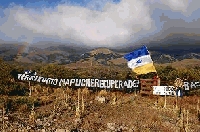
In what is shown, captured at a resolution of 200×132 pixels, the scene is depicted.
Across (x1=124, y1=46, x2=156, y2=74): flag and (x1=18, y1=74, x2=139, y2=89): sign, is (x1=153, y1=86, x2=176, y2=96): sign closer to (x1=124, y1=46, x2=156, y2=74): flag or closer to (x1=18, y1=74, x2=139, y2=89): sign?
(x1=124, y1=46, x2=156, y2=74): flag

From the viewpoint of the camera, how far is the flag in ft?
87.4

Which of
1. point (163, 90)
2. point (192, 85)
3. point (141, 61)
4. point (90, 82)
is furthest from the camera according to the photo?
point (90, 82)

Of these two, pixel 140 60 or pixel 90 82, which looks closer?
pixel 140 60

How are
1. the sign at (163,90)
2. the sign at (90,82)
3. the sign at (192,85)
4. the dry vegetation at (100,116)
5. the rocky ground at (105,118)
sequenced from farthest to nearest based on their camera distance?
the sign at (192,85)
the sign at (90,82)
the sign at (163,90)
the dry vegetation at (100,116)
the rocky ground at (105,118)

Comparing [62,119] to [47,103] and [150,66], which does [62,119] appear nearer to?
[47,103]

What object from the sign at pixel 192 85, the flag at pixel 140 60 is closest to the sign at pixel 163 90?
the flag at pixel 140 60

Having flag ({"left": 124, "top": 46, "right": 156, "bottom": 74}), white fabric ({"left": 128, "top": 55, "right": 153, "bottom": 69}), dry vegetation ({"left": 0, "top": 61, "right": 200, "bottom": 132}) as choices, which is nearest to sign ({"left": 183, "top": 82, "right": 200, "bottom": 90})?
dry vegetation ({"left": 0, "top": 61, "right": 200, "bottom": 132})

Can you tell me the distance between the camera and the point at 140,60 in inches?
1050

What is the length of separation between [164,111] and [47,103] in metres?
8.26

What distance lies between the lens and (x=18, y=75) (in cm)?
4016

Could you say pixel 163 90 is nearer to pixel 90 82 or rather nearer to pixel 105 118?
pixel 105 118

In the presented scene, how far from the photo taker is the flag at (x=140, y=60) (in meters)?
26.6

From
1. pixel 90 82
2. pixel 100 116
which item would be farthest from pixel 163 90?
pixel 90 82

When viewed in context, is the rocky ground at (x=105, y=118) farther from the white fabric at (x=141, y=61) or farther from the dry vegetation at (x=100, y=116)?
the white fabric at (x=141, y=61)
